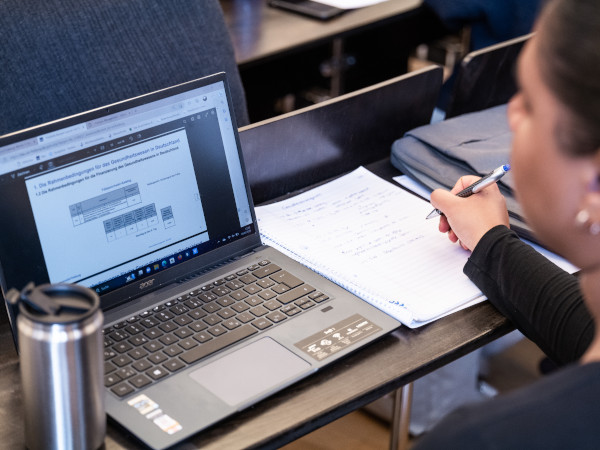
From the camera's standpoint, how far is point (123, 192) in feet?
3.42

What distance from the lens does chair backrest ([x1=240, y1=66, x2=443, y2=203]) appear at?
1.30 metres

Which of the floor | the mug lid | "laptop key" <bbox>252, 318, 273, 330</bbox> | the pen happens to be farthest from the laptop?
the floor

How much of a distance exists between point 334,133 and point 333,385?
545mm

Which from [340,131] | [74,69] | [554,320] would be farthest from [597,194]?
[74,69]

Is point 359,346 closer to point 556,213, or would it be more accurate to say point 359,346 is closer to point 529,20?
point 556,213

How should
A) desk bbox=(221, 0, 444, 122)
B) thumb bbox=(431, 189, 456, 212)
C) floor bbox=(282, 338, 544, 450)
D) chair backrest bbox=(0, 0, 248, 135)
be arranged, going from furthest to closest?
1. desk bbox=(221, 0, 444, 122)
2. floor bbox=(282, 338, 544, 450)
3. chair backrest bbox=(0, 0, 248, 135)
4. thumb bbox=(431, 189, 456, 212)

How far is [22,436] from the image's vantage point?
2.92 ft

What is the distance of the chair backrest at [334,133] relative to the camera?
4.28ft

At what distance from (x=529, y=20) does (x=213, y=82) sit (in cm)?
121

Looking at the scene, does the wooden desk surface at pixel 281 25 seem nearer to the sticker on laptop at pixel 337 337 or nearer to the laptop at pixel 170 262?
the laptop at pixel 170 262

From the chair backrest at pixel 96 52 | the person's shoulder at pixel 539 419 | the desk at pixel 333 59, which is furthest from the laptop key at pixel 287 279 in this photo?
the desk at pixel 333 59

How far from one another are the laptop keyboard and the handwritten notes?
76 millimetres

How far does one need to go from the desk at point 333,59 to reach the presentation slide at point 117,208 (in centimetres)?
122

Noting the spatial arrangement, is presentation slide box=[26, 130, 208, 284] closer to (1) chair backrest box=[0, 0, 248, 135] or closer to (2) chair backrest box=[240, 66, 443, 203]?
(2) chair backrest box=[240, 66, 443, 203]
